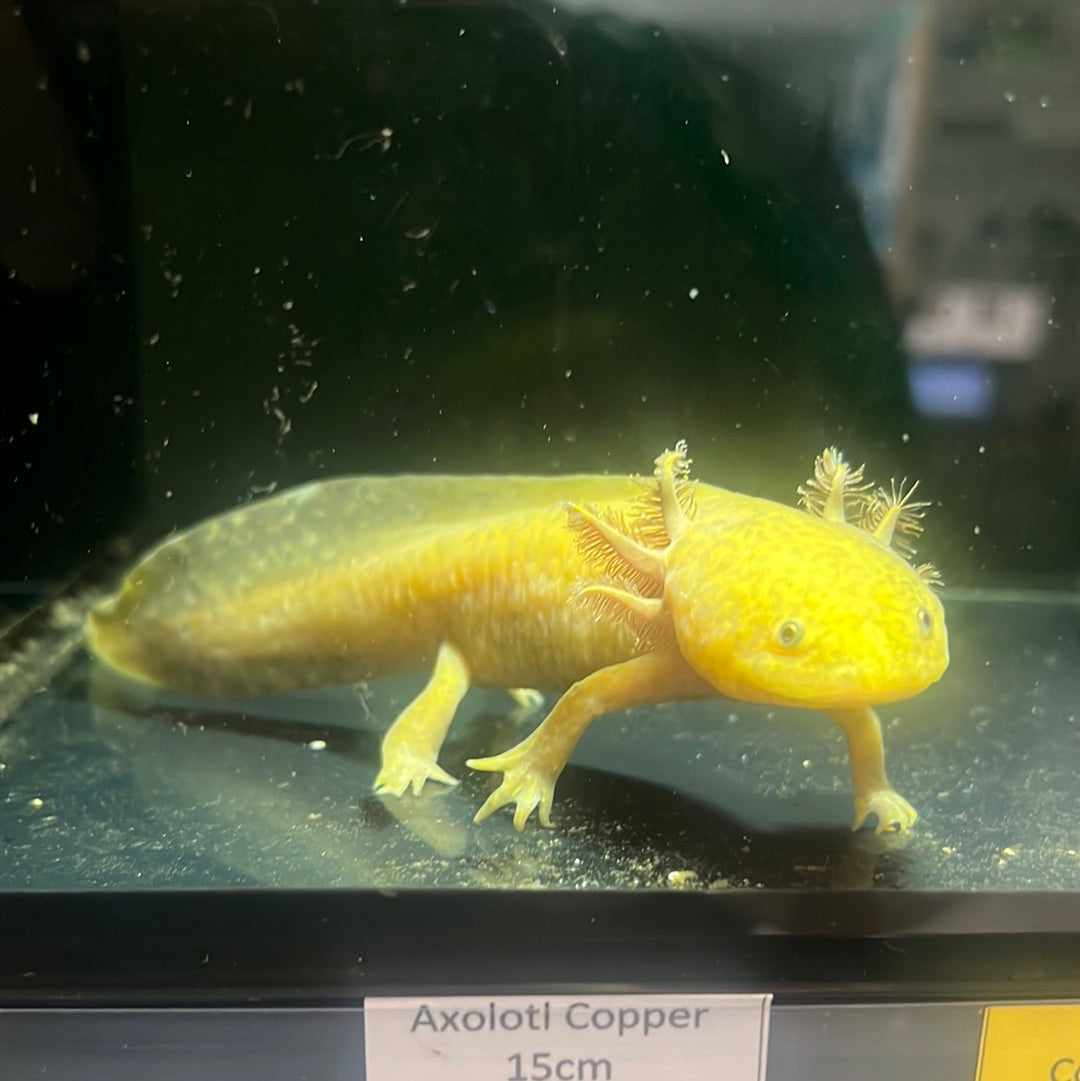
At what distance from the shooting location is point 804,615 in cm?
76

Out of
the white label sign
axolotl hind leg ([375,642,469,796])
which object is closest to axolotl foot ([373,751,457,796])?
axolotl hind leg ([375,642,469,796])

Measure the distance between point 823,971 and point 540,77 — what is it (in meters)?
0.99

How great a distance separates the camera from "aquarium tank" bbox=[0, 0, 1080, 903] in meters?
0.98

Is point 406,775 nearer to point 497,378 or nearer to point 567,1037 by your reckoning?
point 567,1037

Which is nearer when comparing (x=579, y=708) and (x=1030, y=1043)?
(x=1030, y=1043)

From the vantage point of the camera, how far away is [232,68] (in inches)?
43.7

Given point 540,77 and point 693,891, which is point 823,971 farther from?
point 540,77

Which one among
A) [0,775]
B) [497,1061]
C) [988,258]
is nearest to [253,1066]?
[497,1061]

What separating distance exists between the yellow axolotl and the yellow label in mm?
198

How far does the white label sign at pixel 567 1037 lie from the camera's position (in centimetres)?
69

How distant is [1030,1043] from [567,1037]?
341 mm

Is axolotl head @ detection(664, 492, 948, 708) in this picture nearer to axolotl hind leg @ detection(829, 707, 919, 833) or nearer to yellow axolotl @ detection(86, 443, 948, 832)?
yellow axolotl @ detection(86, 443, 948, 832)

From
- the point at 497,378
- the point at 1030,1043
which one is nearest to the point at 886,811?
the point at 1030,1043

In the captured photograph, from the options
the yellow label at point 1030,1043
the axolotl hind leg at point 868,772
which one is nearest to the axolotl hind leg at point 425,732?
the axolotl hind leg at point 868,772
